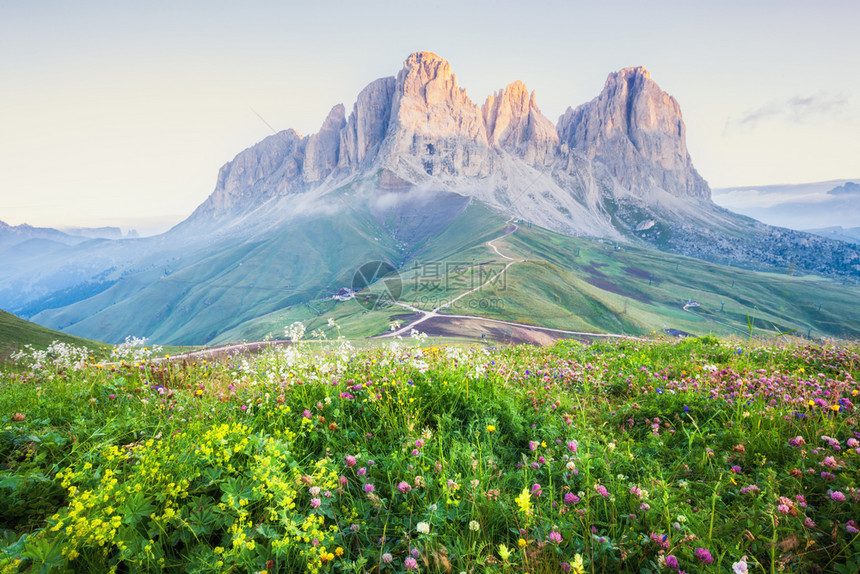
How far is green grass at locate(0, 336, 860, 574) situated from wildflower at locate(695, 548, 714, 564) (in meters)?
0.02

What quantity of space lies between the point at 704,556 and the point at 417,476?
8.08 feet

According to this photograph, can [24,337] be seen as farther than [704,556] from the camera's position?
Yes

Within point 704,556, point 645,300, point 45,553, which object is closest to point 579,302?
point 645,300

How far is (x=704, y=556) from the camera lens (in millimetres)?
2721

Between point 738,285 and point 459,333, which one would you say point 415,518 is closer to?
point 459,333

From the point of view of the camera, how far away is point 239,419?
4.71m

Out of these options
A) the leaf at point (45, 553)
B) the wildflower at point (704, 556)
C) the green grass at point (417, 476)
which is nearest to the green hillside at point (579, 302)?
the green grass at point (417, 476)

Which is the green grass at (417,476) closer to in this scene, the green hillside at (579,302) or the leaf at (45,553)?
the leaf at (45,553)

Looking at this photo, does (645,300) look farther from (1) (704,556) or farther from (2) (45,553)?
(2) (45,553)

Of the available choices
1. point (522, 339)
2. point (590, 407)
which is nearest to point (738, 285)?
point (522, 339)

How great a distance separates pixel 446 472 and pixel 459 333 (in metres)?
73.5

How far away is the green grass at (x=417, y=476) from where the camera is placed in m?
2.83

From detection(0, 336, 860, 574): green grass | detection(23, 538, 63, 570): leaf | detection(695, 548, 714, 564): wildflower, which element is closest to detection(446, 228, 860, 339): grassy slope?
detection(0, 336, 860, 574): green grass

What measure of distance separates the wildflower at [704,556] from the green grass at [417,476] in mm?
17
